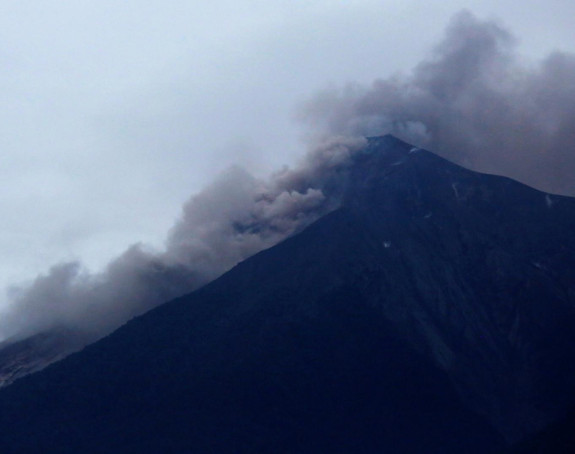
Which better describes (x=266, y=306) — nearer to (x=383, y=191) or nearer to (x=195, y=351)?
(x=195, y=351)

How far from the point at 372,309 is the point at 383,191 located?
59.2 ft

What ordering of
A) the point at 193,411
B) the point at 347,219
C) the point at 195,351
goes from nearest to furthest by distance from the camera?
1. the point at 193,411
2. the point at 195,351
3. the point at 347,219

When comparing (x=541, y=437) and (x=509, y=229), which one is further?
(x=509, y=229)

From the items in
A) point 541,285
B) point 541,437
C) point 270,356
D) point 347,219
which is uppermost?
point 347,219

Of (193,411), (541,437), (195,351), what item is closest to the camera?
(541,437)

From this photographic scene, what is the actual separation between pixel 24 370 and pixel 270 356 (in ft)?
78.7

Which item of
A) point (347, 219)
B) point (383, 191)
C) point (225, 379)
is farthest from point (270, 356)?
point (383, 191)

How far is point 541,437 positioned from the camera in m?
69.7

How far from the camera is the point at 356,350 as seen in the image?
9112 cm

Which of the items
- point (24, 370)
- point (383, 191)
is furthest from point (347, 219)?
point (24, 370)

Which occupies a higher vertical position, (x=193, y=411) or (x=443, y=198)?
(x=443, y=198)

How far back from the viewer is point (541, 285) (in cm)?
9694

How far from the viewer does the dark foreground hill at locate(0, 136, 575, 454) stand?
271 feet

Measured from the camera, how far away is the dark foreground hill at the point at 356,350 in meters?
82.6
